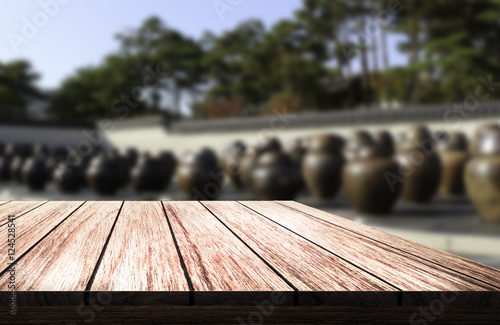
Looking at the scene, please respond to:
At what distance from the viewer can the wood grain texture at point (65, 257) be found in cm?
86

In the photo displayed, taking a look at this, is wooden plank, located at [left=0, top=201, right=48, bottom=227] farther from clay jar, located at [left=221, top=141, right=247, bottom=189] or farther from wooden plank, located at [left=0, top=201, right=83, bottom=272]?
clay jar, located at [left=221, top=141, right=247, bottom=189]

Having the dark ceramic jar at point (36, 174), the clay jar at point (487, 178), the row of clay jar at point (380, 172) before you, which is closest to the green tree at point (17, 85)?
the dark ceramic jar at point (36, 174)

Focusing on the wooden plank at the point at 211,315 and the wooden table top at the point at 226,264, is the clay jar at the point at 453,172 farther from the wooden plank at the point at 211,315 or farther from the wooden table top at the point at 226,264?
the wooden plank at the point at 211,315

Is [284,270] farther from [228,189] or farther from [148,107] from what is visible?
[148,107]

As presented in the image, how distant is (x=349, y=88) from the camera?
22391 mm

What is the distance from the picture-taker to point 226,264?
3.25ft

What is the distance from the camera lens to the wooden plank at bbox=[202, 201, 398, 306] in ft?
2.71

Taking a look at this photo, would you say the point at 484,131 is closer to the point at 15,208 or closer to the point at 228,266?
the point at 15,208

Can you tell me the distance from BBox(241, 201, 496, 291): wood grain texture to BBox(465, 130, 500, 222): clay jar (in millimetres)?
4332

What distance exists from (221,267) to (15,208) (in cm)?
123

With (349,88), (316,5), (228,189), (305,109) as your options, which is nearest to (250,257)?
(228,189)

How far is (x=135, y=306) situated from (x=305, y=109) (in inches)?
761

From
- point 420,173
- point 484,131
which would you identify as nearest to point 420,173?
point 420,173

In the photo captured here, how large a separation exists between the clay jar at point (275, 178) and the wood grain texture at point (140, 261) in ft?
16.7
